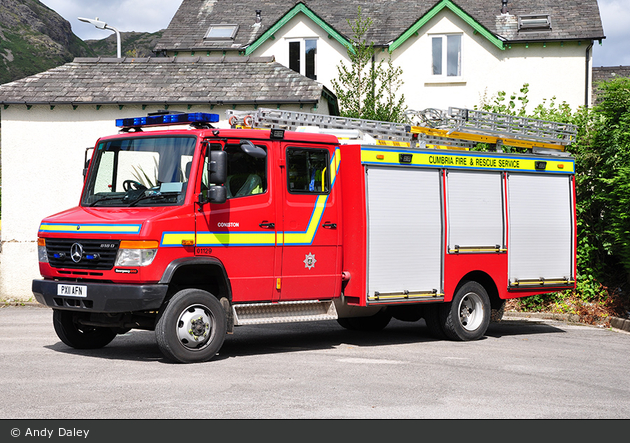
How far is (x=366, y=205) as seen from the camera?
34.1ft

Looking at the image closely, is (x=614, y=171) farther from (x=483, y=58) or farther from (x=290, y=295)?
(x=483, y=58)

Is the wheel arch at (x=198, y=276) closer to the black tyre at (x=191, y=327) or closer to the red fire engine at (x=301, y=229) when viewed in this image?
the red fire engine at (x=301, y=229)

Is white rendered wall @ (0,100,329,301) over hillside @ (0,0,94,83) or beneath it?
beneath

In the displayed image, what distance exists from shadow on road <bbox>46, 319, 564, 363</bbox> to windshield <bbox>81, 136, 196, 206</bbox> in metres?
1.91

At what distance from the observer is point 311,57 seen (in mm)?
29219

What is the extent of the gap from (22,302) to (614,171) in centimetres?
1264

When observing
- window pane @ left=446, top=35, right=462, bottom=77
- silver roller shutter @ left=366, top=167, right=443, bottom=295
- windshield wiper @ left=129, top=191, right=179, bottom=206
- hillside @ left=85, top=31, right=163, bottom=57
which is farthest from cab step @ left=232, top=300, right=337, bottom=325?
hillside @ left=85, top=31, right=163, bottom=57

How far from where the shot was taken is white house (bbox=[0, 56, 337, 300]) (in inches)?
714

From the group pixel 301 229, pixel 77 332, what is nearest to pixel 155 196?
pixel 301 229

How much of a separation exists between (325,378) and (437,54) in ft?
72.1

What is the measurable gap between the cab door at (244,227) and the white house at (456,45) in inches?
741

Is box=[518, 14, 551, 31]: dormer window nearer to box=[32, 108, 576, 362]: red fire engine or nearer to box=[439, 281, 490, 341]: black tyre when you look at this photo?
box=[32, 108, 576, 362]: red fire engine

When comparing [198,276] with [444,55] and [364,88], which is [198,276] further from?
[444,55]

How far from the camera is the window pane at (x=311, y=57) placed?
29.1 m
